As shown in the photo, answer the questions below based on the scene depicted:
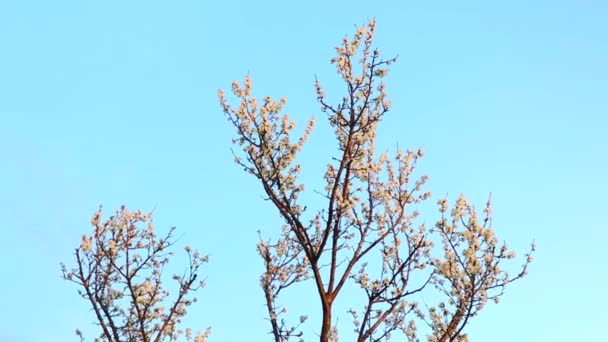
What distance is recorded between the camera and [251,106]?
43.5 ft

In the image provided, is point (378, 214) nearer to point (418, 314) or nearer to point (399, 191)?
point (399, 191)

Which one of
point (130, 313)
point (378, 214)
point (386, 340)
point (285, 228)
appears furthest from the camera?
point (285, 228)

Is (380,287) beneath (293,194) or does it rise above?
beneath

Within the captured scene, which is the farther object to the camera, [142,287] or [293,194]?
[142,287]

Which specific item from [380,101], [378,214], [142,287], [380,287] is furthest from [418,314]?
[142,287]

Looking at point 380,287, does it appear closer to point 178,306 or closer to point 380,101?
point 380,101

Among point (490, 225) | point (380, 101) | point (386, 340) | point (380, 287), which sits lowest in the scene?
point (386, 340)

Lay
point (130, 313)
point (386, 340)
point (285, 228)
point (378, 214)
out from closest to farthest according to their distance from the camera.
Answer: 1. point (386, 340)
2. point (378, 214)
3. point (130, 313)
4. point (285, 228)

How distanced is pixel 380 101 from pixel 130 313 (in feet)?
24.2

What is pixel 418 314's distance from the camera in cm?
1327

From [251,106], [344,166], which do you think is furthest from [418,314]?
[251,106]

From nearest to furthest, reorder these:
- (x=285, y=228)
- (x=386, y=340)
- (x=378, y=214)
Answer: (x=386, y=340) → (x=378, y=214) → (x=285, y=228)

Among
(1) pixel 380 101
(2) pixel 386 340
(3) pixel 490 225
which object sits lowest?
(2) pixel 386 340

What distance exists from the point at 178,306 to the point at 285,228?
308 centimetres
